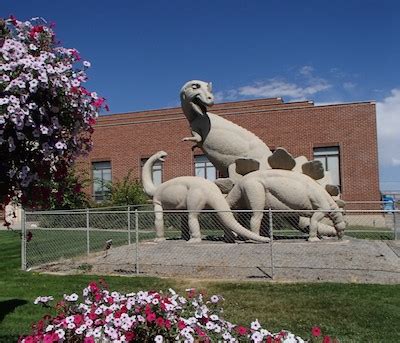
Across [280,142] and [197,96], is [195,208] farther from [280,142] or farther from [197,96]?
[280,142]

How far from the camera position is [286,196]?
44.2 ft

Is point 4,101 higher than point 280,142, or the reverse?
point 280,142

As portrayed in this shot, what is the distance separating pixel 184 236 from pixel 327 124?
1847 centimetres

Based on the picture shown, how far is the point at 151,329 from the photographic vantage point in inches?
156

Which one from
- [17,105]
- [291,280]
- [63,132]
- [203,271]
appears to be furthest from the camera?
[203,271]

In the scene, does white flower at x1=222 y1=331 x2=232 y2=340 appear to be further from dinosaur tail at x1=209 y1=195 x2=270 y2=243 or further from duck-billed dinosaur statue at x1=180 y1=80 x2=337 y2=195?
duck-billed dinosaur statue at x1=180 y1=80 x2=337 y2=195

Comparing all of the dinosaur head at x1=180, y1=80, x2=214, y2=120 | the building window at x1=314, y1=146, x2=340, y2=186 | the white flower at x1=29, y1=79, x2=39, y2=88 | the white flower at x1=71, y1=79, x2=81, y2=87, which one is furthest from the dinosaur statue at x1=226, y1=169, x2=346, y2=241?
the building window at x1=314, y1=146, x2=340, y2=186

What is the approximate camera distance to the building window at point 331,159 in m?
30.8

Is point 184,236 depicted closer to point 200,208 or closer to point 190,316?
point 200,208

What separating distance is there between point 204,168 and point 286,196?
20.2 meters

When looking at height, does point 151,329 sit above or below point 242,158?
below

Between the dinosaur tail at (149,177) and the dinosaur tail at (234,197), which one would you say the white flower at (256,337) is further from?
the dinosaur tail at (149,177)

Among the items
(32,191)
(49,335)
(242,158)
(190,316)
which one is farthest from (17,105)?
(242,158)

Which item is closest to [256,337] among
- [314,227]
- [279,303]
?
[279,303]
